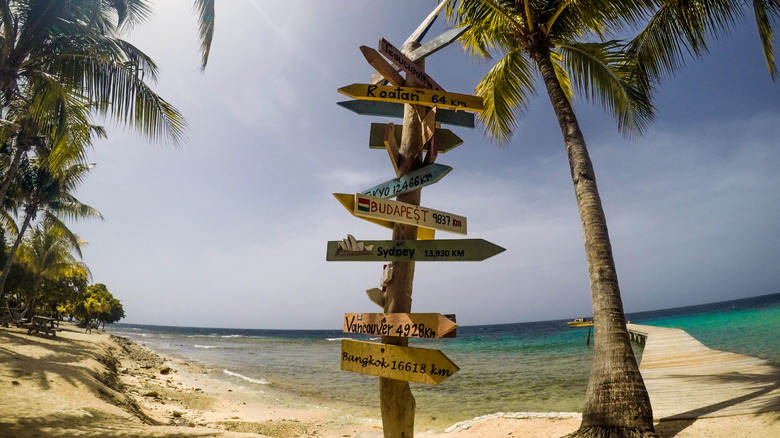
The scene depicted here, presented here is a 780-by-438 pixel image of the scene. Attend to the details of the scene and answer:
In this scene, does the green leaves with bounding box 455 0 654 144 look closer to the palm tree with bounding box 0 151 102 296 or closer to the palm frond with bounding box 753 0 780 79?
the palm frond with bounding box 753 0 780 79

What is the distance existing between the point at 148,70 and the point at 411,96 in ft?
25.4

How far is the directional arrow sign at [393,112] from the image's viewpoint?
4.15 m

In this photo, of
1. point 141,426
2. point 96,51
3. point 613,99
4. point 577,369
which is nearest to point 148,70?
point 96,51

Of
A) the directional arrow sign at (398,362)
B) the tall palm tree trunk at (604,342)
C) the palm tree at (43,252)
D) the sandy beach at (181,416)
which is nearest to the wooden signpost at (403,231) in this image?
the directional arrow sign at (398,362)

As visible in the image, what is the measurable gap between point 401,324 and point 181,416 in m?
8.21

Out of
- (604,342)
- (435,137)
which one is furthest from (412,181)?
(604,342)

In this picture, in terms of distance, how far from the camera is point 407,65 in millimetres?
4027

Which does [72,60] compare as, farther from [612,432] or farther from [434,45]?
[612,432]

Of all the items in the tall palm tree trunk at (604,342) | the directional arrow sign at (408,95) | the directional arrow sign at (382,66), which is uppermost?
the directional arrow sign at (382,66)

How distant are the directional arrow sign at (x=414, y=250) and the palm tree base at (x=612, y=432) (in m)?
2.97

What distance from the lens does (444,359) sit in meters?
2.95

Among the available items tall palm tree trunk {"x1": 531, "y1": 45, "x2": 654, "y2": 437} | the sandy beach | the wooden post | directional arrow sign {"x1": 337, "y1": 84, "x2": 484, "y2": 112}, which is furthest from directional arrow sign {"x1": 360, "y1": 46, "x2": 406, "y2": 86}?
the sandy beach

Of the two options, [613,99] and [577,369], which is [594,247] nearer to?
[613,99]

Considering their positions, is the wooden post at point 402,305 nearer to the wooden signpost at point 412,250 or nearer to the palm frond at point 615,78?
the wooden signpost at point 412,250
